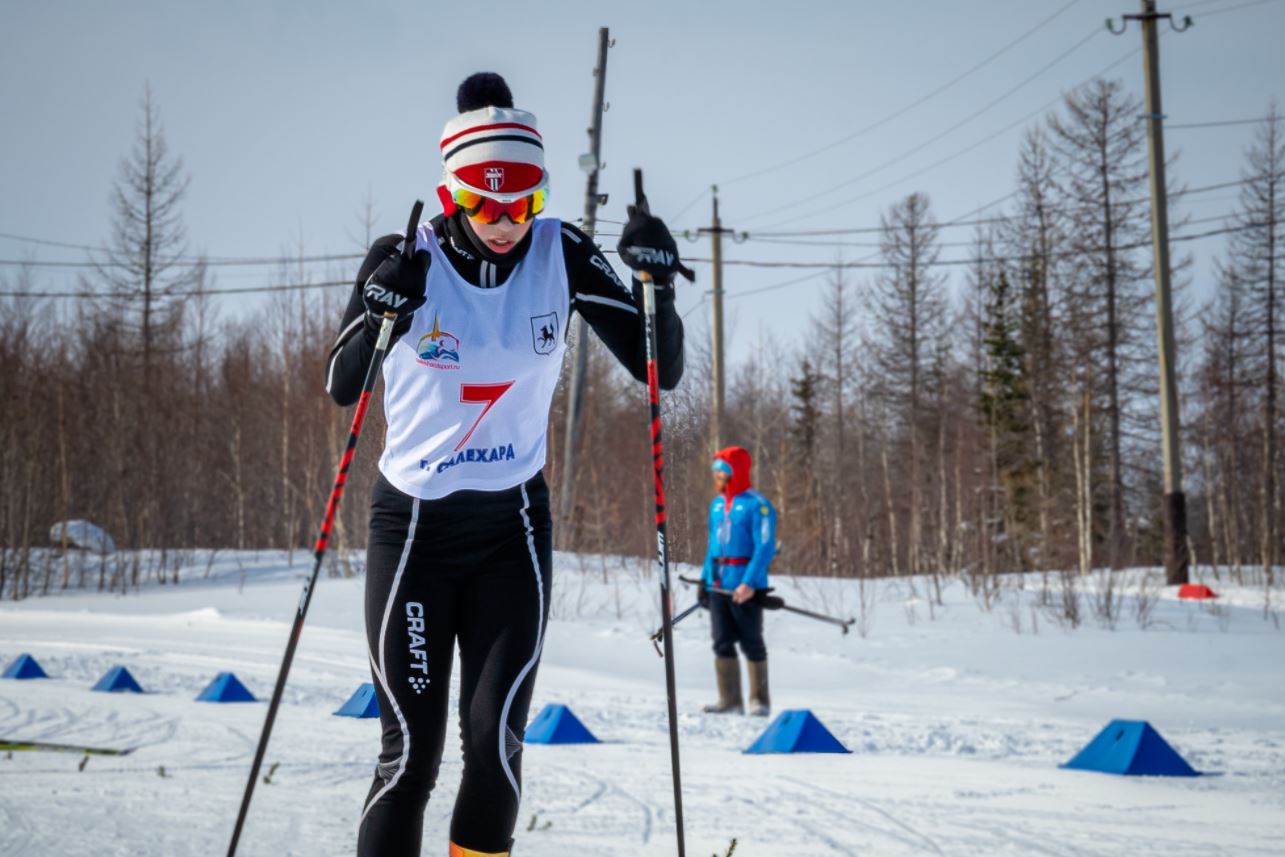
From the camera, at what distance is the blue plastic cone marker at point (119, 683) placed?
835 cm

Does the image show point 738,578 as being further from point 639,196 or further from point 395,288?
point 395,288

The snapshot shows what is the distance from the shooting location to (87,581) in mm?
18781

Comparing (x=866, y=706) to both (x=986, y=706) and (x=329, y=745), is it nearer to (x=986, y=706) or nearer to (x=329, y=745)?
(x=986, y=706)

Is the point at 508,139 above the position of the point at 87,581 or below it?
above

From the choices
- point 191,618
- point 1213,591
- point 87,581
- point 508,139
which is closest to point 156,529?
point 87,581

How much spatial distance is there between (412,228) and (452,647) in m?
0.99

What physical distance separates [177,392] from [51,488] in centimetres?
769

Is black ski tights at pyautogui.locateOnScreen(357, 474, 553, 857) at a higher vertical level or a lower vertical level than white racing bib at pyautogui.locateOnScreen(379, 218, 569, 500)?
lower

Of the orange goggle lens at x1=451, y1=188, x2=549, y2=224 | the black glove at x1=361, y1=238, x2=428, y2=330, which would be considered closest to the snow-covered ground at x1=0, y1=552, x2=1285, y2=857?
the black glove at x1=361, y1=238, x2=428, y2=330

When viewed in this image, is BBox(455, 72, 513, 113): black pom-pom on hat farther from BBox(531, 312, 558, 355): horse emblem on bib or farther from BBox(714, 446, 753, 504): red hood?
BBox(714, 446, 753, 504): red hood

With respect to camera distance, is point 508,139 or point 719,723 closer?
point 508,139

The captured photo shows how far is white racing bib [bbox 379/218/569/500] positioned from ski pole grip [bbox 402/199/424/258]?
0.37 feet

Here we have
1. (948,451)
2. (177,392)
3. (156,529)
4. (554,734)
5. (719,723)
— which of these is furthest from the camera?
(948,451)

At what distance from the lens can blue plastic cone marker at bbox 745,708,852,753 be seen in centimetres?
645
